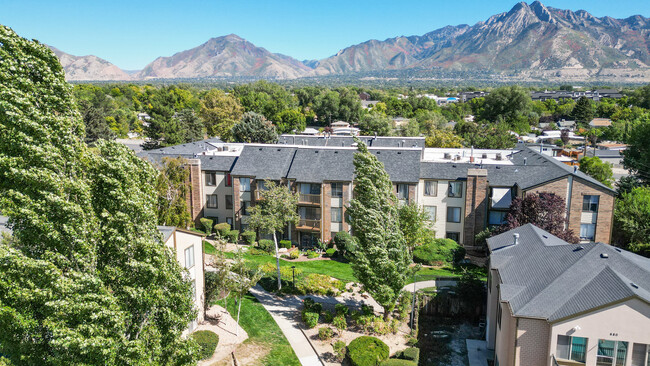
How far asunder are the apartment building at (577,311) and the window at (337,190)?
22677 mm

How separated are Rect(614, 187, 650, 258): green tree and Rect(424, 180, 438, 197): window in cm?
1676

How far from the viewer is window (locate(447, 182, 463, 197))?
148ft

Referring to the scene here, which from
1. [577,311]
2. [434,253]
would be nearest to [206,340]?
[577,311]

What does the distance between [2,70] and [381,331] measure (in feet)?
79.9

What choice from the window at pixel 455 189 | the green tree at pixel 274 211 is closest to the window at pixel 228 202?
the green tree at pixel 274 211

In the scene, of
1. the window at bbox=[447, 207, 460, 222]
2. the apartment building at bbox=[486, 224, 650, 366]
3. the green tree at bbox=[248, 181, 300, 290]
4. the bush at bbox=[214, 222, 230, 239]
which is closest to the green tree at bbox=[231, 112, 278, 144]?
the bush at bbox=[214, 222, 230, 239]

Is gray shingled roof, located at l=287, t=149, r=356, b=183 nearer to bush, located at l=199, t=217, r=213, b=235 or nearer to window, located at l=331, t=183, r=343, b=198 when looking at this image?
window, located at l=331, t=183, r=343, b=198

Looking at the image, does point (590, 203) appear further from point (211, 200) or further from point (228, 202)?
point (211, 200)

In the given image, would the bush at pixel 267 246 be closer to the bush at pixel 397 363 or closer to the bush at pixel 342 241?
the bush at pixel 342 241

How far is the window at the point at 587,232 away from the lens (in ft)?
135

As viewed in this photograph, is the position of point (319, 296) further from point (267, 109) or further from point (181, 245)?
point (267, 109)

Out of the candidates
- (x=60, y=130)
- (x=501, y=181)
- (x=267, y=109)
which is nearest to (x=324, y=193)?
(x=501, y=181)

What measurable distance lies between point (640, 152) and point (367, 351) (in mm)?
53388

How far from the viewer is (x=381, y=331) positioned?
28641 mm
